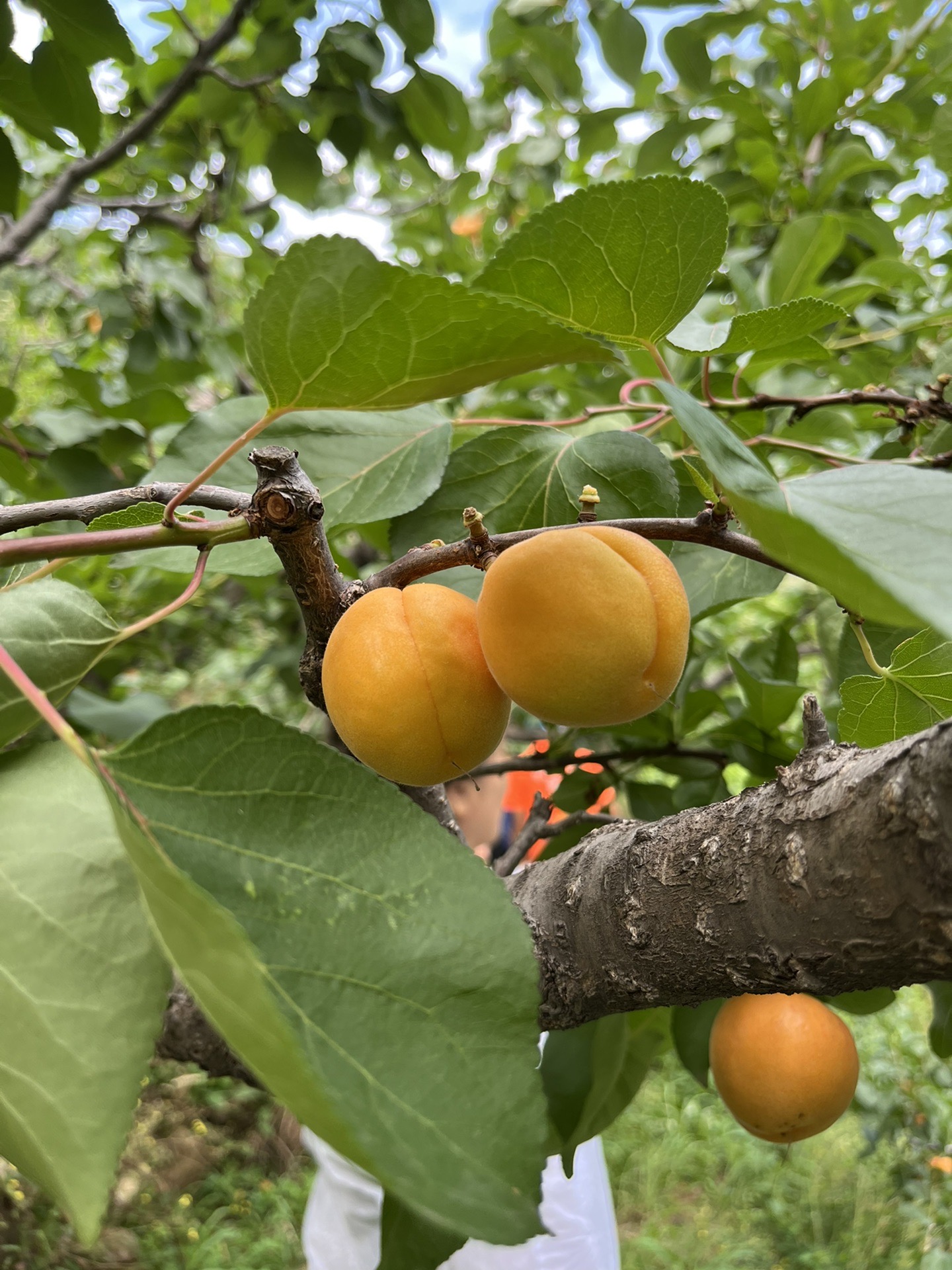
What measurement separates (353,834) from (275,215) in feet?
6.19

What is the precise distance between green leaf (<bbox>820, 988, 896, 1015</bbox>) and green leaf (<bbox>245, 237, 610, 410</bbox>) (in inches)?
21.9

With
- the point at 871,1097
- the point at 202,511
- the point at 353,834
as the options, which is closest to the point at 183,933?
the point at 353,834

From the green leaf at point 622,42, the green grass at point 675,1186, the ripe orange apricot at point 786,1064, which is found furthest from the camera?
the green grass at point 675,1186

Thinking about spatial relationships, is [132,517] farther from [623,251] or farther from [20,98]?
[20,98]

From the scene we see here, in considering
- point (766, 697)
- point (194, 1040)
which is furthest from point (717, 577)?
point (194, 1040)

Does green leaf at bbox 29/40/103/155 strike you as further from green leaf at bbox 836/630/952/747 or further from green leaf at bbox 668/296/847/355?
green leaf at bbox 836/630/952/747

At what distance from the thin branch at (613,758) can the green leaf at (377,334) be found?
18.4 inches

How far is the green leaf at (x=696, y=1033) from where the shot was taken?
2.39ft

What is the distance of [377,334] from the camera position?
39cm

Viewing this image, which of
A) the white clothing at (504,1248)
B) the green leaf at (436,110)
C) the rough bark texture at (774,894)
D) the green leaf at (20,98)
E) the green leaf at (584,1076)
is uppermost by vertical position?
the green leaf at (436,110)

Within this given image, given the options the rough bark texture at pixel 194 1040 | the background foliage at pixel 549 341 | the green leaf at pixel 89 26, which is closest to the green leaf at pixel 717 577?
the background foliage at pixel 549 341

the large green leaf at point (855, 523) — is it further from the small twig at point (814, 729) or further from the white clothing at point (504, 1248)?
the white clothing at point (504, 1248)

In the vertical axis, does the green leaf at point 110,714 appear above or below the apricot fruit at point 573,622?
above

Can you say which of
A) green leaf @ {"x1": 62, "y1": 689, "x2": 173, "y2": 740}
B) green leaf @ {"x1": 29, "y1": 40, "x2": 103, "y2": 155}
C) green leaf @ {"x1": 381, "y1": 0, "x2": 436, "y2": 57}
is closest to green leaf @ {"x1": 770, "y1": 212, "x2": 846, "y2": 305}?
green leaf @ {"x1": 381, "y1": 0, "x2": 436, "y2": 57}
